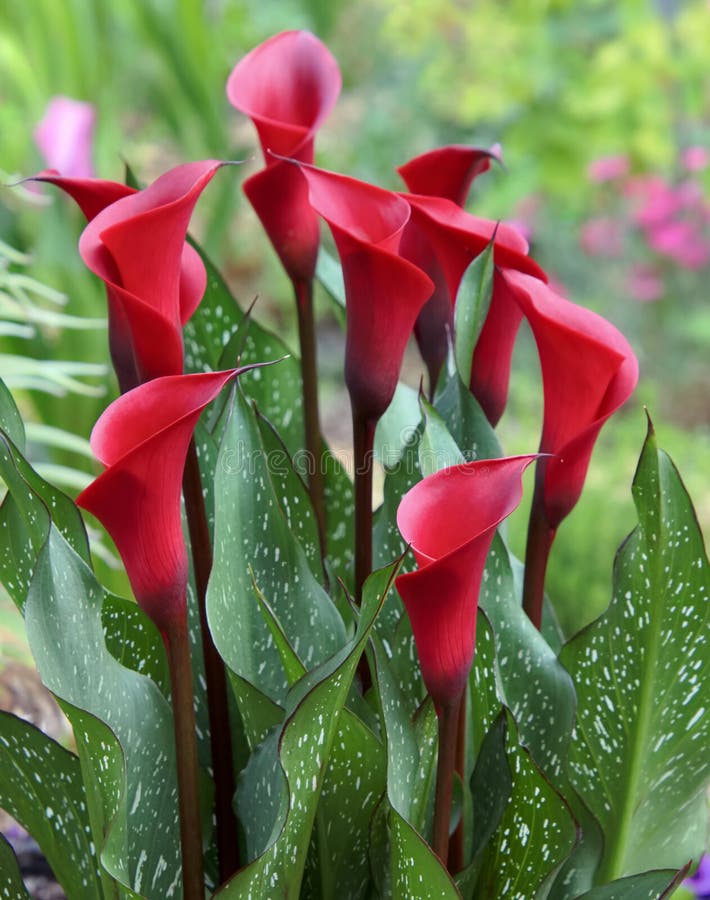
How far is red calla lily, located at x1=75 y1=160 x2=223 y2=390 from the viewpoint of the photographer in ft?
1.19

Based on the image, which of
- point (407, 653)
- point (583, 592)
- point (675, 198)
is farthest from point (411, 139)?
point (407, 653)

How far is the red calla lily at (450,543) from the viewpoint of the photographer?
1.13ft

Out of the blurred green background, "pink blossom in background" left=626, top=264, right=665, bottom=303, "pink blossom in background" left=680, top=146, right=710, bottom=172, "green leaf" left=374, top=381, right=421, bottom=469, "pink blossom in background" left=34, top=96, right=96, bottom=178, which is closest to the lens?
"green leaf" left=374, top=381, right=421, bottom=469

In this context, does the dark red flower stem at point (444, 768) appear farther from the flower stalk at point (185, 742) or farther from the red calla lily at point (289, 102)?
the red calla lily at point (289, 102)

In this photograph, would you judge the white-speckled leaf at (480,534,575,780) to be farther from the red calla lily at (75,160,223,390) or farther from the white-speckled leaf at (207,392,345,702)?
the red calla lily at (75,160,223,390)

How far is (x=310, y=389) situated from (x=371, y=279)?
128mm

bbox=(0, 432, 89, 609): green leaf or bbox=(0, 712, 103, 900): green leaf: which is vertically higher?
bbox=(0, 432, 89, 609): green leaf

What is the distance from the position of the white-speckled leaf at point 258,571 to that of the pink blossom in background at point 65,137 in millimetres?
1017

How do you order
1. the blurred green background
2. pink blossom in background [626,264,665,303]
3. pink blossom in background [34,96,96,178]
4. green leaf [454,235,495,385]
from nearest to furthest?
1. green leaf [454,235,495,385]
2. pink blossom in background [34,96,96,178]
3. the blurred green background
4. pink blossom in background [626,264,665,303]

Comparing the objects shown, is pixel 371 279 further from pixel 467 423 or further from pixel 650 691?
pixel 650 691

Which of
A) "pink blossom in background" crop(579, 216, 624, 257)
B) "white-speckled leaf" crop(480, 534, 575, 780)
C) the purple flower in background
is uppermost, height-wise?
"pink blossom in background" crop(579, 216, 624, 257)

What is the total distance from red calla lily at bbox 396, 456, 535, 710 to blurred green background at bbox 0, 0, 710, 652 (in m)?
1.11

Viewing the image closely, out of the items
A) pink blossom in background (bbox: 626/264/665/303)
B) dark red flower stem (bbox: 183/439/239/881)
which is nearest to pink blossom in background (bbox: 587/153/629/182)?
pink blossom in background (bbox: 626/264/665/303)

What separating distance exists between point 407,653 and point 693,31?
193 cm
